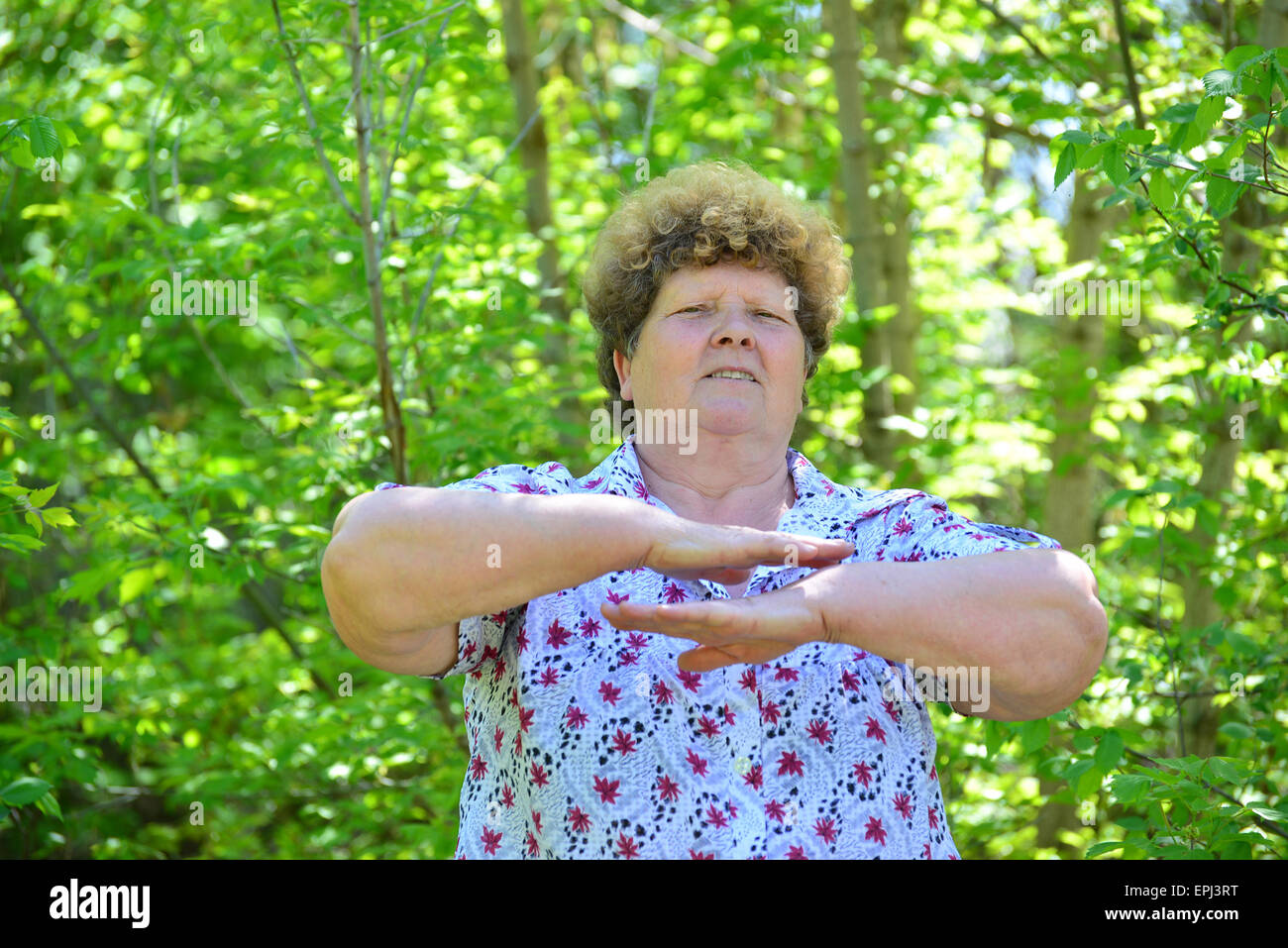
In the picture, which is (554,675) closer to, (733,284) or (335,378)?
(733,284)

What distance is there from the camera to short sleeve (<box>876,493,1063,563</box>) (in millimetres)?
1747

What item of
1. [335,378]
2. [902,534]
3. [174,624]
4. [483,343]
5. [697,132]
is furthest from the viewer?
[174,624]

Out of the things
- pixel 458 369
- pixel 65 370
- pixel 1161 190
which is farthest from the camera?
pixel 65 370

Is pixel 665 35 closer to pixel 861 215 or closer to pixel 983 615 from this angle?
pixel 861 215

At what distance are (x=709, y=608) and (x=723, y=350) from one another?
707 mm

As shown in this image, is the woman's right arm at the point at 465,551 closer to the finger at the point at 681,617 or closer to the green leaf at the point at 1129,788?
the finger at the point at 681,617

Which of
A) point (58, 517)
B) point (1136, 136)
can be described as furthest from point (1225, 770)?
point (58, 517)

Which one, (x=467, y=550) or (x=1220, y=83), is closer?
(x=467, y=550)

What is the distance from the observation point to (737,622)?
1.46 m

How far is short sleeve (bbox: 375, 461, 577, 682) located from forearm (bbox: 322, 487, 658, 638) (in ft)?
0.63

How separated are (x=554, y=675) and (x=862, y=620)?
50 centimetres

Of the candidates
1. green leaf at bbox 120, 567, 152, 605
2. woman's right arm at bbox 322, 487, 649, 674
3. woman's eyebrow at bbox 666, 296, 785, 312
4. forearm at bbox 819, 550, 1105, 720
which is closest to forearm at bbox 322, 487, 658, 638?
woman's right arm at bbox 322, 487, 649, 674
